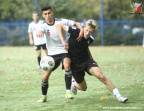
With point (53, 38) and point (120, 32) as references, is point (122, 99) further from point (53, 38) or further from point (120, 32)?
point (120, 32)

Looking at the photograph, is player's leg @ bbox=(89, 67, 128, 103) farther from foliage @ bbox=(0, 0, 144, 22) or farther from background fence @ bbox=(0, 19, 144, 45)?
foliage @ bbox=(0, 0, 144, 22)

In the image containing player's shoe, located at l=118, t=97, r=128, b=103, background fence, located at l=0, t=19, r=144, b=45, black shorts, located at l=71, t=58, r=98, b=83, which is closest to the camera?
player's shoe, located at l=118, t=97, r=128, b=103

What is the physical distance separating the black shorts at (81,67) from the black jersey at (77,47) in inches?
3.5

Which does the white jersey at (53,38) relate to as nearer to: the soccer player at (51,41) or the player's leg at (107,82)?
the soccer player at (51,41)

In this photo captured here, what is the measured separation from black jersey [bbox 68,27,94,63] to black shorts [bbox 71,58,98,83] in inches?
3.5

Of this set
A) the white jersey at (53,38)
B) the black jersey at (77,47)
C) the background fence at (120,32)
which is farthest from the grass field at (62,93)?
the background fence at (120,32)

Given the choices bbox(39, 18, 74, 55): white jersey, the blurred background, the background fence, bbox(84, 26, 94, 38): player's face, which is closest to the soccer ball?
bbox(39, 18, 74, 55): white jersey

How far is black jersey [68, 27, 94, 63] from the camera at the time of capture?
6.83m

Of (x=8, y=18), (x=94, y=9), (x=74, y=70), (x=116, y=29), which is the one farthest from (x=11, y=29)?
(x=74, y=70)

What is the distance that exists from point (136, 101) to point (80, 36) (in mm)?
1796

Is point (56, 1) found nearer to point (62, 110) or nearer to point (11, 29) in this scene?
point (11, 29)

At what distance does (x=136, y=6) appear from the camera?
8.70 m

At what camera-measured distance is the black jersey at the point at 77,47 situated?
6.83 metres

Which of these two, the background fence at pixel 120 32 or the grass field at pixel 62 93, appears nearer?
the grass field at pixel 62 93
